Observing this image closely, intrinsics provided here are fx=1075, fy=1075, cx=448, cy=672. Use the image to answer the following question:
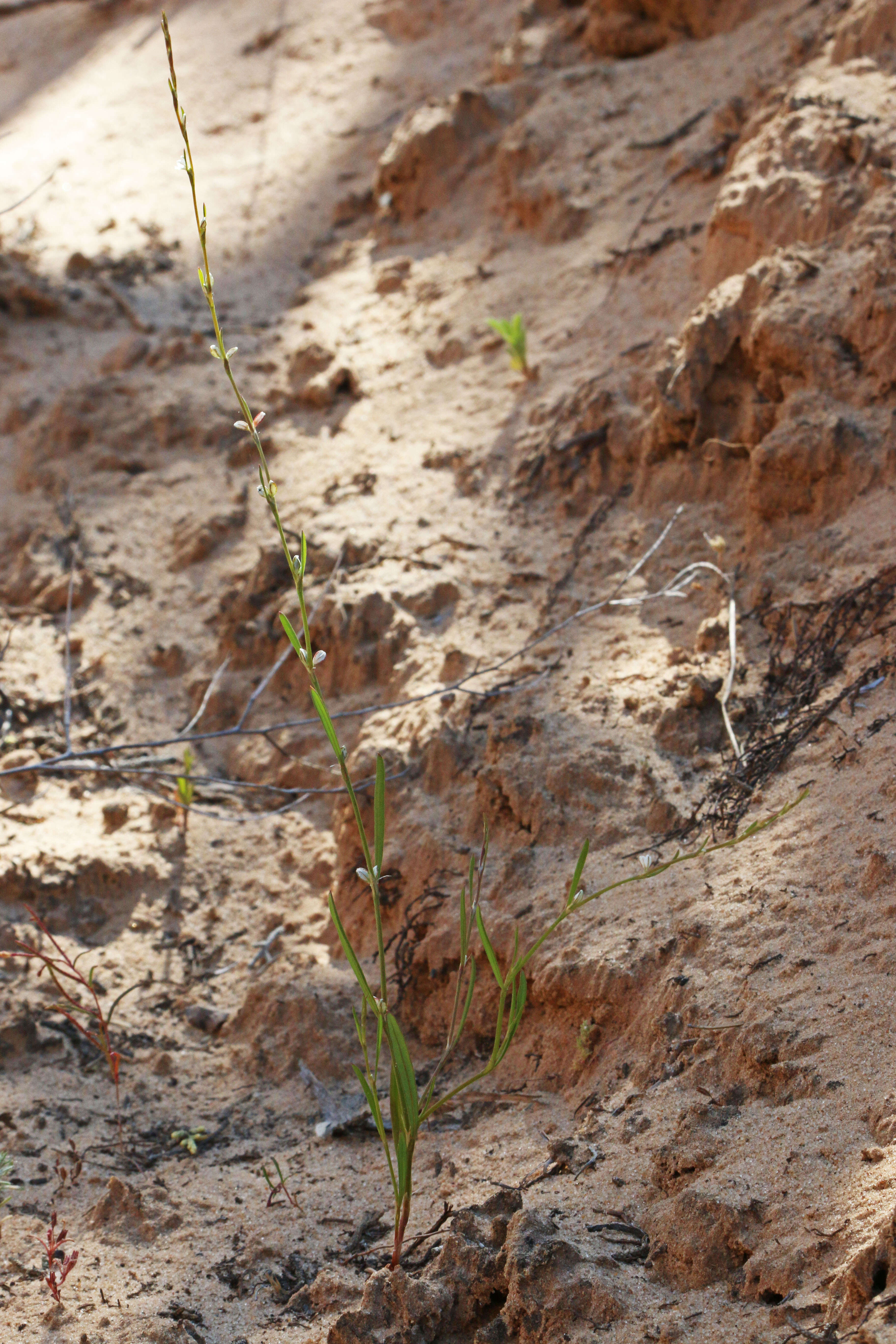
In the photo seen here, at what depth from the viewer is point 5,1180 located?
1.90 m

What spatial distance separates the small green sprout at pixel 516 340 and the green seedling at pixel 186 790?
172cm

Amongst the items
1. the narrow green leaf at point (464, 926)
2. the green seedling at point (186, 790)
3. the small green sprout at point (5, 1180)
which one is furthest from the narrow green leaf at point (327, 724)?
the green seedling at point (186, 790)

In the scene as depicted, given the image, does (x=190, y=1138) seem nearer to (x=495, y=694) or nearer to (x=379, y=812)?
(x=379, y=812)

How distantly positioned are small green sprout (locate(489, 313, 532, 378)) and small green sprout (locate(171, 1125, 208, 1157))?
101 inches

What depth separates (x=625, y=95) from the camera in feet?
15.0

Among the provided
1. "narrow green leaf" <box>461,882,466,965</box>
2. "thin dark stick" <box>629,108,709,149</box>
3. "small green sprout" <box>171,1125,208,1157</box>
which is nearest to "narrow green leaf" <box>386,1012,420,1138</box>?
"narrow green leaf" <box>461,882,466,965</box>

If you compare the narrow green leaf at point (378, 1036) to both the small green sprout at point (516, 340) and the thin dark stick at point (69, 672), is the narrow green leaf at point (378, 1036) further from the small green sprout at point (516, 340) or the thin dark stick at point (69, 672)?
the small green sprout at point (516, 340)

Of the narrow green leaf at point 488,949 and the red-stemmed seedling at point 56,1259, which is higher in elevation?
the narrow green leaf at point 488,949

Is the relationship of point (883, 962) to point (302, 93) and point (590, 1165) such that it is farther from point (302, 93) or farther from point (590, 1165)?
point (302, 93)

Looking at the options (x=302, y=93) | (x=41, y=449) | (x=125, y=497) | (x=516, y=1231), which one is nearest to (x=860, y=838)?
(x=516, y=1231)

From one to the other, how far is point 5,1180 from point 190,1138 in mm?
378

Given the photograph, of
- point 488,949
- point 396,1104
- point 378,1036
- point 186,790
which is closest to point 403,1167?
point 396,1104

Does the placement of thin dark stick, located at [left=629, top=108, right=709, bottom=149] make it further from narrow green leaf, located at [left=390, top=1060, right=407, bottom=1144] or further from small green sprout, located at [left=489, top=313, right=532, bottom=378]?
narrow green leaf, located at [left=390, top=1060, right=407, bottom=1144]

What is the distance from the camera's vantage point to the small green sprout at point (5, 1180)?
1860 mm
